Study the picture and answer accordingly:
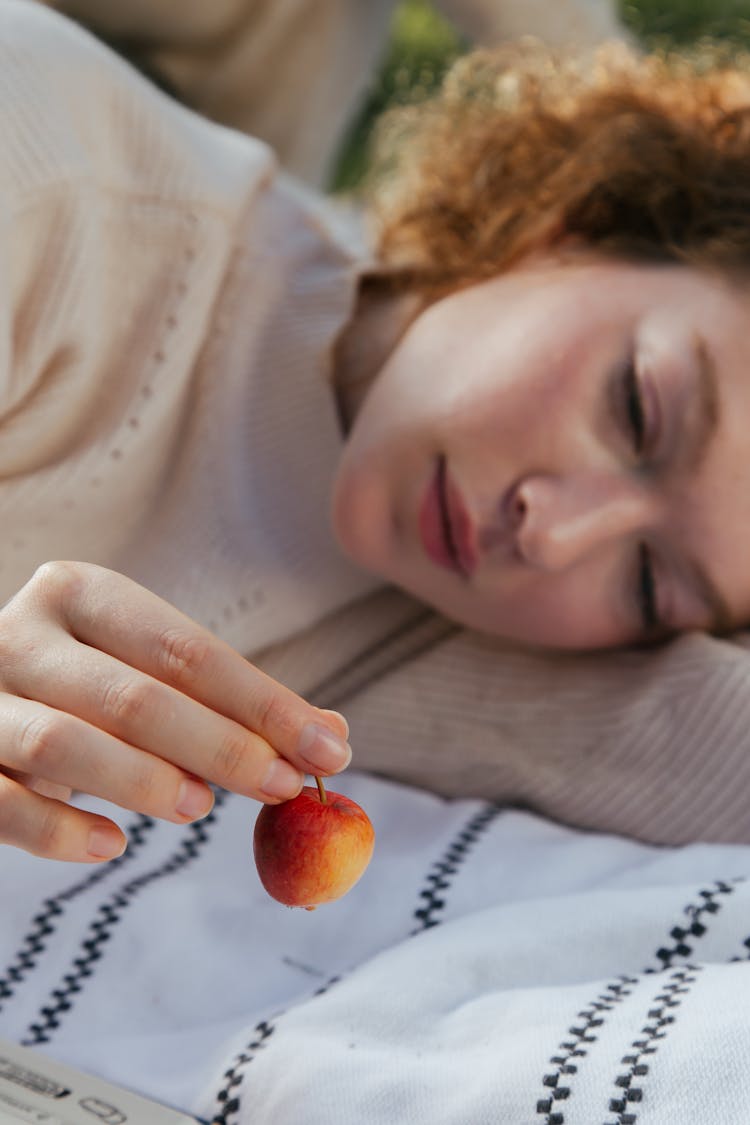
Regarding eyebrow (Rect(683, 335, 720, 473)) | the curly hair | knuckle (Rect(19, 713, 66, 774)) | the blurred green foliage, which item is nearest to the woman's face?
eyebrow (Rect(683, 335, 720, 473))

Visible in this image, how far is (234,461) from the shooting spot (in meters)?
1.31

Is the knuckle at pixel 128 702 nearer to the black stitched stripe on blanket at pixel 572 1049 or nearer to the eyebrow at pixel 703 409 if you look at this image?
the black stitched stripe on blanket at pixel 572 1049

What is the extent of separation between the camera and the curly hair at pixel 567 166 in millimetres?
1344

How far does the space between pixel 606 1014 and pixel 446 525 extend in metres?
0.53

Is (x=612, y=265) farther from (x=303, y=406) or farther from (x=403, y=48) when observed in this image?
(x=403, y=48)

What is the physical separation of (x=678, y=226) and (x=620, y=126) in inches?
7.5

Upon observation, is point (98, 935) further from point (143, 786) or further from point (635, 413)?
point (635, 413)

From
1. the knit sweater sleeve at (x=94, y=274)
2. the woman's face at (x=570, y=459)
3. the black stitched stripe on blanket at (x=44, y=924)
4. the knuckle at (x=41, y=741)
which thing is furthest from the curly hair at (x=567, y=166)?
the knuckle at (x=41, y=741)

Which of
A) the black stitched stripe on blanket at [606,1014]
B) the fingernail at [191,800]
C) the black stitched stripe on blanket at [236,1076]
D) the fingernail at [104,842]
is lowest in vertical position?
the black stitched stripe on blanket at [236,1076]

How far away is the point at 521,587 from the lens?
46.0 inches

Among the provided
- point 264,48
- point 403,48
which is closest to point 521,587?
point 264,48

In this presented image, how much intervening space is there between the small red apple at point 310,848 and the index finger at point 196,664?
44 mm

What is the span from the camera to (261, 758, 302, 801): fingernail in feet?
2.16

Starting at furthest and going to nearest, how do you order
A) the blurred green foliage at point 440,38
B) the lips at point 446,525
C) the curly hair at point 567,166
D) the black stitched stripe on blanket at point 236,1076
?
1. the blurred green foliage at point 440,38
2. the curly hair at point 567,166
3. the lips at point 446,525
4. the black stitched stripe on blanket at point 236,1076
